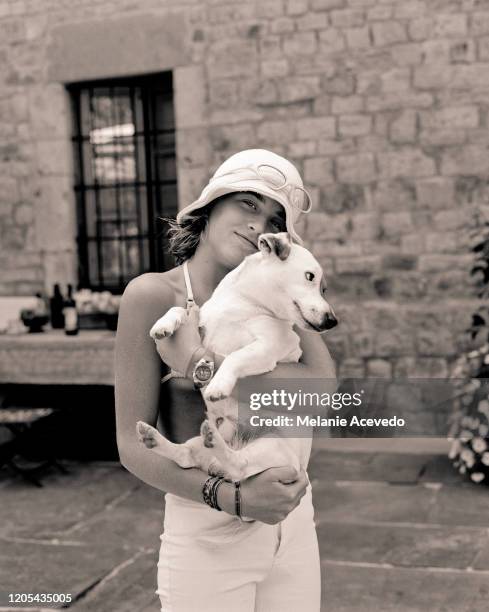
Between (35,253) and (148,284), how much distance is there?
6.17 meters

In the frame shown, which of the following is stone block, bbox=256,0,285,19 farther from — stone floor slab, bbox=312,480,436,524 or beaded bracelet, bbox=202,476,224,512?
beaded bracelet, bbox=202,476,224,512

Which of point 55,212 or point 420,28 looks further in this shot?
point 55,212

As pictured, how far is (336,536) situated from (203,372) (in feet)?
11.1

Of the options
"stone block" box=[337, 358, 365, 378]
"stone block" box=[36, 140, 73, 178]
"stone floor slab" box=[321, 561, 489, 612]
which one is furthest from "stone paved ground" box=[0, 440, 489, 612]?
"stone block" box=[36, 140, 73, 178]

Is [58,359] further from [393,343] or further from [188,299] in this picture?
[188,299]

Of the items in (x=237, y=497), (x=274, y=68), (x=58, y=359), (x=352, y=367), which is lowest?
(x=352, y=367)

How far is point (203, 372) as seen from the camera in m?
1.34

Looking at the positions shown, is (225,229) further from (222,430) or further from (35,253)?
(35,253)

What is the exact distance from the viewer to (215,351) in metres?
1.37

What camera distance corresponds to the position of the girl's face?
1487 mm

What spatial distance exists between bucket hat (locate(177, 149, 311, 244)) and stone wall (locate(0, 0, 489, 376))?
5.15 meters

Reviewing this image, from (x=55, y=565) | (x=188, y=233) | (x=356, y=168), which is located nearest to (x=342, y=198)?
(x=356, y=168)

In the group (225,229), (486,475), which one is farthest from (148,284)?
(486,475)

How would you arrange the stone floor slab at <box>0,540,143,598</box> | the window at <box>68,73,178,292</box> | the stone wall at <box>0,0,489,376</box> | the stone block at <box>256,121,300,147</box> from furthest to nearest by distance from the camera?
the window at <box>68,73,178,292</box> < the stone block at <box>256,121,300,147</box> < the stone wall at <box>0,0,489,376</box> < the stone floor slab at <box>0,540,143,598</box>
